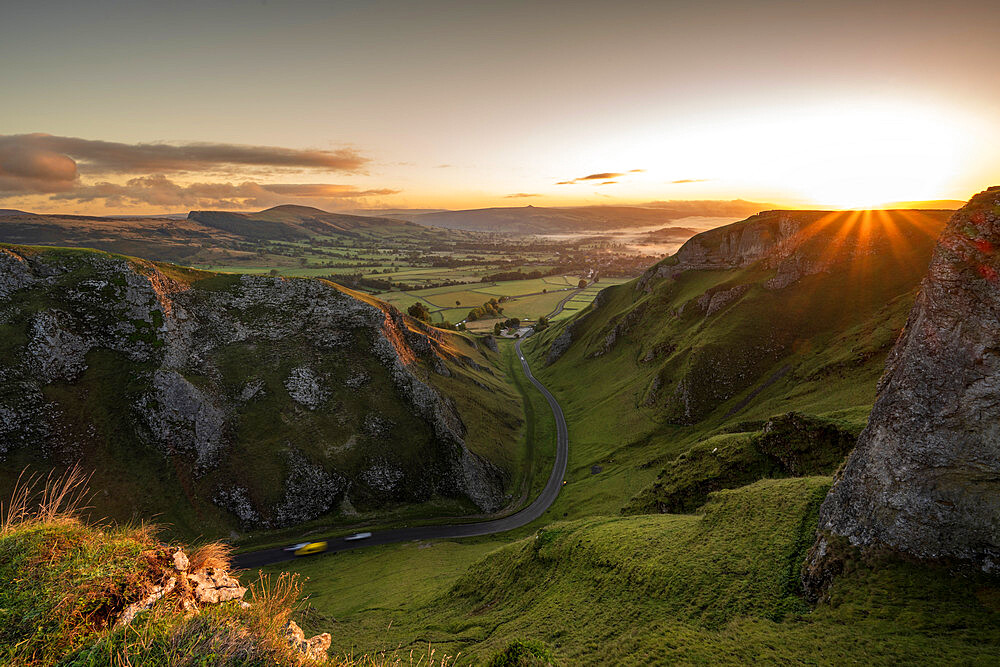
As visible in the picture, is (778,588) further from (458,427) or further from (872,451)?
(458,427)

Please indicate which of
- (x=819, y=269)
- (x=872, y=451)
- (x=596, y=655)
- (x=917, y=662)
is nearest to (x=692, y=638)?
(x=596, y=655)

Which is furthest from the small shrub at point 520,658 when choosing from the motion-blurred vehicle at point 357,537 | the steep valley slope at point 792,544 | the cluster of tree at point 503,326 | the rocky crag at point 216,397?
the cluster of tree at point 503,326

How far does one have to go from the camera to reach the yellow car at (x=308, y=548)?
59.7m

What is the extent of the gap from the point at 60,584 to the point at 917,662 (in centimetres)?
3232

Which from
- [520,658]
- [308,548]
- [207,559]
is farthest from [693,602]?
[308,548]

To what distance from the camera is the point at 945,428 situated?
20.2m

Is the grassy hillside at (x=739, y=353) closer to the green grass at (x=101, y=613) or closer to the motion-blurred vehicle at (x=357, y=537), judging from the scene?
the motion-blurred vehicle at (x=357, y=537)

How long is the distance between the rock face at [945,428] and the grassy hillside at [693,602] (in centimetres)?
167

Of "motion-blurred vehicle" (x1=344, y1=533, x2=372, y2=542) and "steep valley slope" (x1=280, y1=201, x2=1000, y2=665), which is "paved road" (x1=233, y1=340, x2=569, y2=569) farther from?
"steep valley slope" (x1=280, y1=201, x2=1000, y2=665)

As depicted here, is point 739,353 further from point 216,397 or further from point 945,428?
point 216,397

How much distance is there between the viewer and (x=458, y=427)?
81125mm

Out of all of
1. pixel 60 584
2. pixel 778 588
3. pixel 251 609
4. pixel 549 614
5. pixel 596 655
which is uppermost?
pixel 60 584

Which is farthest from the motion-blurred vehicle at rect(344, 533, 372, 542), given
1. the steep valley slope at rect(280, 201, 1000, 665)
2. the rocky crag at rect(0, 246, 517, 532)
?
the rocky crag at rect(0, 246, 517, 532)

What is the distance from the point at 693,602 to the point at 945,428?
16979 millimetres
